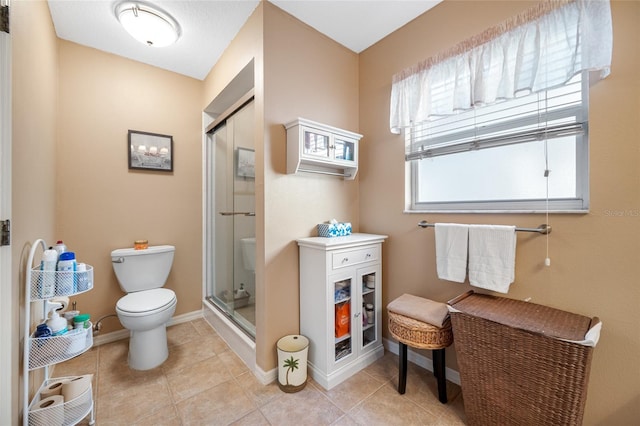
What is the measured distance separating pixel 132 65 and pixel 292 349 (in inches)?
112

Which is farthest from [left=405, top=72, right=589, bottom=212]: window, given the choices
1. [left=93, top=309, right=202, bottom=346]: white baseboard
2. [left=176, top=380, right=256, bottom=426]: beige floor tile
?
[left=93, top=309, right=202, bottom=346]: white baseboard

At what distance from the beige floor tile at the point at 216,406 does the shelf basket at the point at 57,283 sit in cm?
88

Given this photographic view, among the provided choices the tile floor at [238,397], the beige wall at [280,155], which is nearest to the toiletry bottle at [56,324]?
the tile floor at [238,397]

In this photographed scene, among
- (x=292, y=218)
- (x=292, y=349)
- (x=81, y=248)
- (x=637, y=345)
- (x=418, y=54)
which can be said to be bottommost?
(x=292, y=349)

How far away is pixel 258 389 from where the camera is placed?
1.66 meters

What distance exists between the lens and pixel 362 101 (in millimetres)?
2311

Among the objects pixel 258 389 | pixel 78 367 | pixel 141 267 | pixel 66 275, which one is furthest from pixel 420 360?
pixel 78 367

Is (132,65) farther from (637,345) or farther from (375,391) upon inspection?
(637,345)

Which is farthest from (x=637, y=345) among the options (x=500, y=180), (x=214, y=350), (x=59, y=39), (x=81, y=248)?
(x=59, y=39)

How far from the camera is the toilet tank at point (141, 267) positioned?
215cm

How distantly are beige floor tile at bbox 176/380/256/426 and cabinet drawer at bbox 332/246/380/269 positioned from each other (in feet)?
3.20

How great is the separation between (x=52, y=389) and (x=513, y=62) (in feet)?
9.92

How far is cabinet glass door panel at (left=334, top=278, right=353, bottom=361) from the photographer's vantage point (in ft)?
5.80

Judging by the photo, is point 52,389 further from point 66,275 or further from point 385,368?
point 385,368
